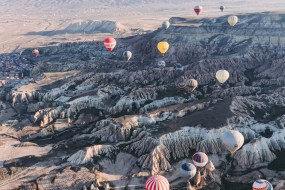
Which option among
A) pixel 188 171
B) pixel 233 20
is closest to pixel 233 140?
pixel 188 171

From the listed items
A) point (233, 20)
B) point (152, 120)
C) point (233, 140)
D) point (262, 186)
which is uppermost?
point (233, 20)

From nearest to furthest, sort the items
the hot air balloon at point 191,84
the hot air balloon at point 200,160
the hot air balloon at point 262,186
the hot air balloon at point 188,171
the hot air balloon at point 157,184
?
the hot air balloon at point 262,186, the hot air balloon at point 157,184, the hot air balloon at point 188,171, the hot air balloon at point 200,160, the hot air balloon at point 191,84

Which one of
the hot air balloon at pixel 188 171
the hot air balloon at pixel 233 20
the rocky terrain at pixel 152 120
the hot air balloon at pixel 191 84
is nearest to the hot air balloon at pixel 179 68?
the rocky terrain at pixel 152 120

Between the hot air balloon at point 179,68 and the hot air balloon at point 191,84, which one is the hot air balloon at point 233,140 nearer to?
the hot air balloon at point 191,84

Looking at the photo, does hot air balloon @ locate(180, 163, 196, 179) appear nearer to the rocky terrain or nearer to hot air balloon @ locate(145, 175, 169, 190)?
the rocky terrain

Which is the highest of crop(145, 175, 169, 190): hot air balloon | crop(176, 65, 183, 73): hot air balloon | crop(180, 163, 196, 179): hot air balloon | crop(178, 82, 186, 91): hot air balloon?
crop(176, 65, 183, 73): hot air balloon

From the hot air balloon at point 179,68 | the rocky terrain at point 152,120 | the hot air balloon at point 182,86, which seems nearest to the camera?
the rocky terrain at point 152,120

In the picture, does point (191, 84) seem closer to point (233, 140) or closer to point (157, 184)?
point (233, 140)

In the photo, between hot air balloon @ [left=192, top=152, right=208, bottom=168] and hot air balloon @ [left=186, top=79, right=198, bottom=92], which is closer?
hot air balloon @ [left=192, top=152, right=208, bottom=168]

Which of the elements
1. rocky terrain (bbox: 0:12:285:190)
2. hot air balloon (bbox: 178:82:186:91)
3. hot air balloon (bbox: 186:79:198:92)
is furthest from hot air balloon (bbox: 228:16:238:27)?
hot air balloon (bbox: 178:82:186:91)
